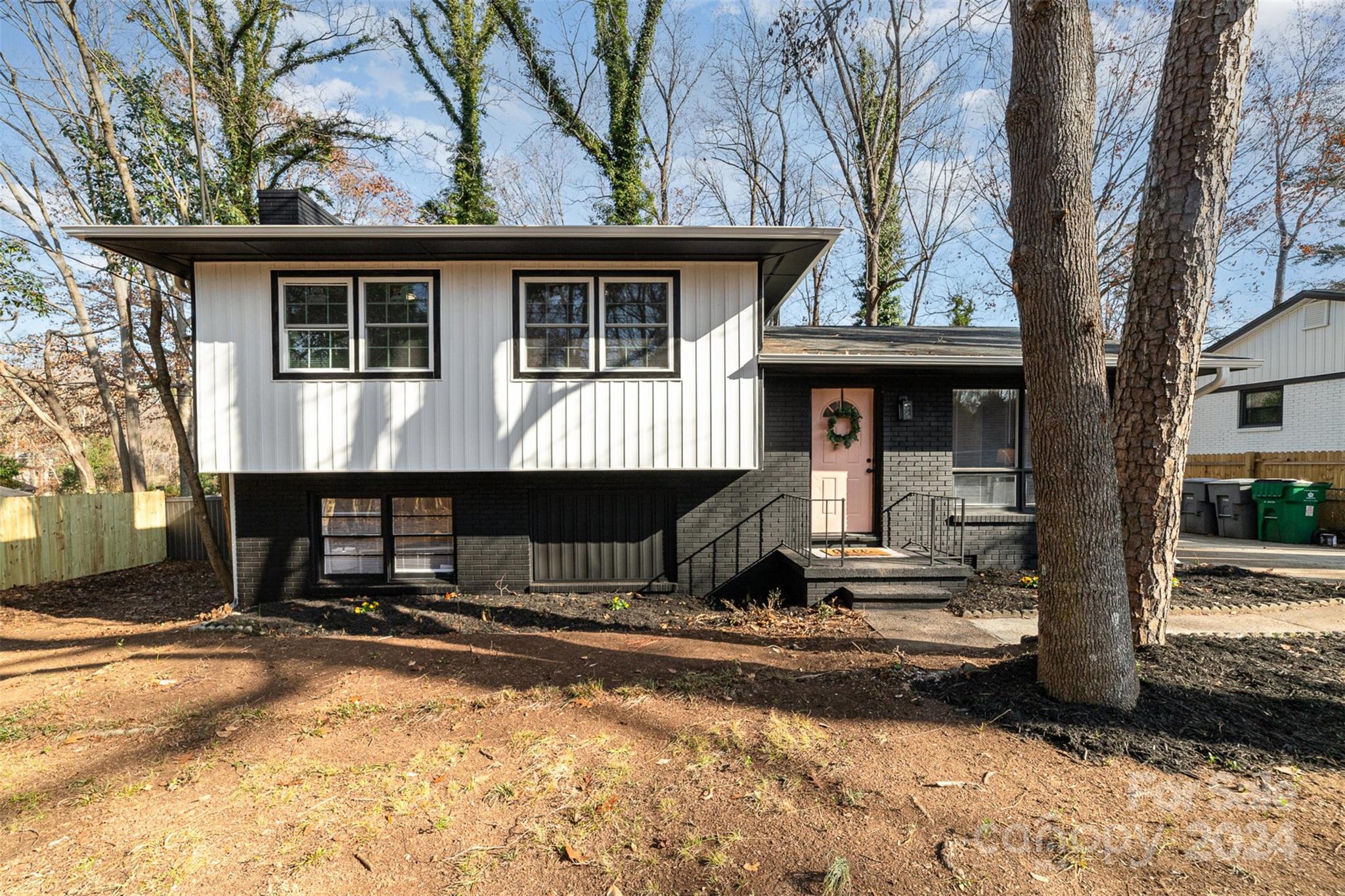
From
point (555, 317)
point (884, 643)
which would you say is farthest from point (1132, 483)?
point (555, 317)

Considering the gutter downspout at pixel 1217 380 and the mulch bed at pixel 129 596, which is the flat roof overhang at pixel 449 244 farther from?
the gutter downspout at pixel 1217 380

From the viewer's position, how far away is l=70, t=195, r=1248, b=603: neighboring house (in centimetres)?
720

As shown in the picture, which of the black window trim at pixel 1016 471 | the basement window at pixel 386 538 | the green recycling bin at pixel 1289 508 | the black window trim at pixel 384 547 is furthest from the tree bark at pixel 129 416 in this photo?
the green recycling bin at pixel 1289 508

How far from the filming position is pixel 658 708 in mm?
4258

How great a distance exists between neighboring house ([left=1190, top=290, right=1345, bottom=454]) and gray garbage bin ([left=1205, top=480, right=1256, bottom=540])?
88.7 inches

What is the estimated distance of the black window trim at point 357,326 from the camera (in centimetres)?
727

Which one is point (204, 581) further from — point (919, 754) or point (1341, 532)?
point (1341, 532)

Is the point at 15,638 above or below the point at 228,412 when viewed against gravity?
below

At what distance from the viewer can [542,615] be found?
285 inches

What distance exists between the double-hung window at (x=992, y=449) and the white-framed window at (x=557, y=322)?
209 inches

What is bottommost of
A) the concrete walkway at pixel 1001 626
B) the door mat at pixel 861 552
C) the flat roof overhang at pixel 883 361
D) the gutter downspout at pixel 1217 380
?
the concrete walkway at pixel 1001 626

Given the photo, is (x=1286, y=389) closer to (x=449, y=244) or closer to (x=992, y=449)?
(x=992, y=449)

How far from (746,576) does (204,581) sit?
31.1 feet

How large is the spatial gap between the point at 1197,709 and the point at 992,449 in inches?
218
